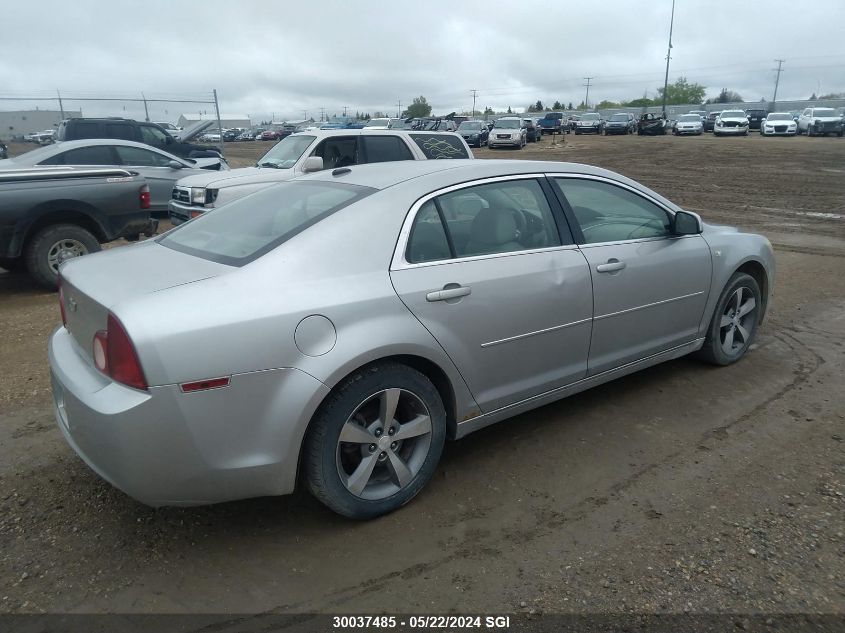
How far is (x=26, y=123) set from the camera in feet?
79.3

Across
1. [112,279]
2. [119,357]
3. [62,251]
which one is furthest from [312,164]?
[119,357]

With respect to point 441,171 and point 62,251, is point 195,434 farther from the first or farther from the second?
point 62,251

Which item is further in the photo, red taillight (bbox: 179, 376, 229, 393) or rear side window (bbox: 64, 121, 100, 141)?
rear side window (bbox: 64, 121, 100, 141)

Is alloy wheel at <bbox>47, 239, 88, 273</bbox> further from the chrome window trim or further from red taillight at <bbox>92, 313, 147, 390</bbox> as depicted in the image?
the chrome window trim

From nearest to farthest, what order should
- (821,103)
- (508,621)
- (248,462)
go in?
1. (508,621)
2. (248,462)
3. (821,103)

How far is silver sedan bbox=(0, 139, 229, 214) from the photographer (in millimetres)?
9906

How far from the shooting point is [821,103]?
55.2 metres

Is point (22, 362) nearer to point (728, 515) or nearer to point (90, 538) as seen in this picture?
point (90, 538)

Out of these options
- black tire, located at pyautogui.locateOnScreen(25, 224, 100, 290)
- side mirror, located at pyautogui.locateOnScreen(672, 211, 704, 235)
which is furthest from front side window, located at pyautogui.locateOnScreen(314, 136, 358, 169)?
side mirror, located at pyautogui.locateOnScreen(672, 211, 704, 235)

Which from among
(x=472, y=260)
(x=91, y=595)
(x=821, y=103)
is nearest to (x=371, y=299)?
(x=472, y=260)

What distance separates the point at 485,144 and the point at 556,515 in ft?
115

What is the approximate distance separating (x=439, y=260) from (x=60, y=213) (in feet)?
18.4

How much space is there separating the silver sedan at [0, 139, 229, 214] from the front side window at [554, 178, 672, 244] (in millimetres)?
7551

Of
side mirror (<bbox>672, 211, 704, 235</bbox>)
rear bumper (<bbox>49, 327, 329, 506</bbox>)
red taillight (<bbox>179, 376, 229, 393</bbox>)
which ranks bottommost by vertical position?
rear bumper (<bbox>49, 327, 329, 506</bbox>)
